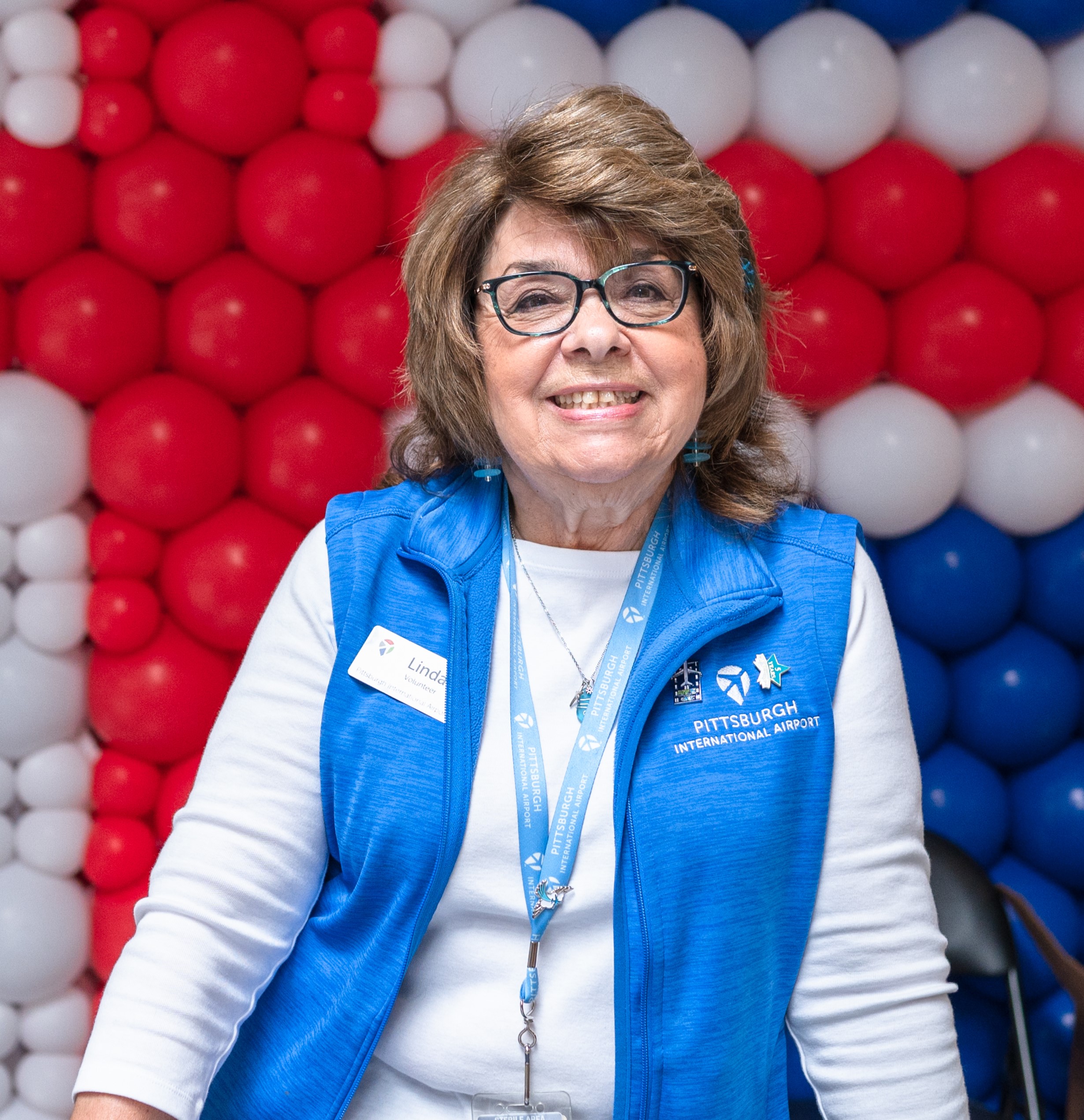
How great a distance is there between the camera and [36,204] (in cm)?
205

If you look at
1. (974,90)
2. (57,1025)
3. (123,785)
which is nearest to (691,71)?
(974,90)

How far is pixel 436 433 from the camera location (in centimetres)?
142

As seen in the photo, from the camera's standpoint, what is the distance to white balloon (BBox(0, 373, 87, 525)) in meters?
2.09

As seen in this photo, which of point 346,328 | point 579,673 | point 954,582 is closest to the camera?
point 579,673

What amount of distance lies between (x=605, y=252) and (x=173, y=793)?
149cm

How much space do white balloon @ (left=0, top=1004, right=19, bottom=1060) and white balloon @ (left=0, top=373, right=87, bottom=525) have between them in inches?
37.2

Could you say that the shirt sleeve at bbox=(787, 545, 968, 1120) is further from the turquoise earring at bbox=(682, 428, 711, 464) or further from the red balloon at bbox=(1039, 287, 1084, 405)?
the red balloon at bbox=(1039, 287, 1084, 405)

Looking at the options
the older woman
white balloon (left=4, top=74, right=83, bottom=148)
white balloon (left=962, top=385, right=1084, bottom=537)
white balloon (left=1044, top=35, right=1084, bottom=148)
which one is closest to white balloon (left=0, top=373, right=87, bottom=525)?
A: white balloon (left=4, top=74, right=83, bottom=148)

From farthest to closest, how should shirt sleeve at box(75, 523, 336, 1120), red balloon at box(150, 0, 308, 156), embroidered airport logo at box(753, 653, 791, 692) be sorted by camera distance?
red balloon at box(150, 0, 308, 156)
embroidered airport logo at box(753, 653, 791, 692)
shirt sleeve at box(75, 523, 336, 1120)

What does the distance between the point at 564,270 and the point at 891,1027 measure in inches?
33.9

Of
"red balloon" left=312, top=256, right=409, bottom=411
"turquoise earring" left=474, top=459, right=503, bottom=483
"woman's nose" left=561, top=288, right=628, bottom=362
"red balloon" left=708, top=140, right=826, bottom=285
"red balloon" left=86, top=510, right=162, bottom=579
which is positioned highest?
"red balloon" left=708, top=140, right=826, bottom=285

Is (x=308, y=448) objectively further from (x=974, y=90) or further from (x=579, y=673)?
(x=974, y=90)

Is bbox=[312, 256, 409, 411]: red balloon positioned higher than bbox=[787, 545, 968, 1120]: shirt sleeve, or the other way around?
bbox=[312, 256, 409, 411]: red balloon

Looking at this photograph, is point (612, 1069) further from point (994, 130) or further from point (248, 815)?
point (994, 130)
